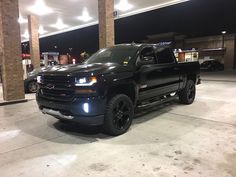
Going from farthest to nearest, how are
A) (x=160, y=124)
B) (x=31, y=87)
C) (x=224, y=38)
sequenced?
1. (x=224, y=38)
2. (x=31, y=87)
3. (x=160, y=124)

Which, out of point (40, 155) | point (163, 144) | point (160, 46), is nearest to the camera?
point (40, 155)

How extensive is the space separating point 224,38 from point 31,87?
107ft

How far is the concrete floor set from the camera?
3033 mm

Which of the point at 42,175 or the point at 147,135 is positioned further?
the point at 147,135

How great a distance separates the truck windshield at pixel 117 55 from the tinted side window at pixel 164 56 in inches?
33.9

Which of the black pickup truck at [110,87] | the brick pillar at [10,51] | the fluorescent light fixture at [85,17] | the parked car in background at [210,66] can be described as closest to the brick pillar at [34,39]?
the fluorescent light fixture at [85,17]

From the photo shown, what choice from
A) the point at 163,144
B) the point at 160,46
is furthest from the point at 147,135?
the point at 160,46

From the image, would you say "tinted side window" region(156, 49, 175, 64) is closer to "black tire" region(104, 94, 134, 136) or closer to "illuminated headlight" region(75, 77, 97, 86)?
"black tire" region(104, 94, 134, 136)

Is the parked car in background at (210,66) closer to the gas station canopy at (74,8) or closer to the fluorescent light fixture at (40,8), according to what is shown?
the gas station canopy at (74,8)

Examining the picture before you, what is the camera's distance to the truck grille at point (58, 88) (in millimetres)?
4000

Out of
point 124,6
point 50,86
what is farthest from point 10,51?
point 124,6

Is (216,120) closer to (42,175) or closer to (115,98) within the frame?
(115,98)

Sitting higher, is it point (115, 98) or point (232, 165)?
point (115, 98)

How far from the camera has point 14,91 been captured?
828cm
